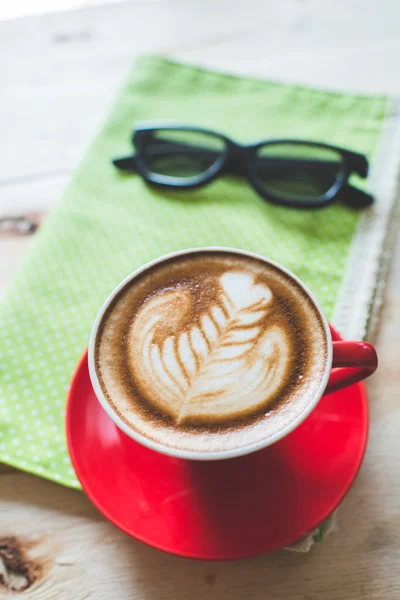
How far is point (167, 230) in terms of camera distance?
73 cm

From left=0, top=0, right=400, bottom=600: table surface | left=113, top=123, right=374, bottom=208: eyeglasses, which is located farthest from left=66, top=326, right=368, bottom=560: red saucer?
left=113, top=123, right=374, bottom=208: eyeglasses

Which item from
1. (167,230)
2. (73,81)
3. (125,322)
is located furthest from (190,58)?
(125,322)

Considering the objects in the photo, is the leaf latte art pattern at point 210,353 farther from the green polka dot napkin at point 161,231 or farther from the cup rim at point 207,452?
the green polka dot napkin at point 161,231

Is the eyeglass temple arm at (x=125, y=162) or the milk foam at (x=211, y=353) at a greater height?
the eyeglass temple arm at (x=125, y=162)

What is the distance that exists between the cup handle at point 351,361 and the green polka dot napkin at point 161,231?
0.14 metres

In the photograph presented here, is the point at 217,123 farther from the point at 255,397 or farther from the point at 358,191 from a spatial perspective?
the point at 255,397

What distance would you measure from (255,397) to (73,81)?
67cm

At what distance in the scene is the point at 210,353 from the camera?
51 cm

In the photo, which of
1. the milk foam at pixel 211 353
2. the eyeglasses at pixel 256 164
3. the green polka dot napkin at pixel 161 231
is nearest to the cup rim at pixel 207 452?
the milk foam at pixel 211 353

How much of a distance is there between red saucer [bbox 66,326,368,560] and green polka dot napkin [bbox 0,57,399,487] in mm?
52

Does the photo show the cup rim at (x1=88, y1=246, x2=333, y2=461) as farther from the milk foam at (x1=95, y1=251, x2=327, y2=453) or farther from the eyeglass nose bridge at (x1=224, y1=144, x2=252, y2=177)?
the eyeglass nose bridge at (x1=224, y1=144, x2=252, y2=177)

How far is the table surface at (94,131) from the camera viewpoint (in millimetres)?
527

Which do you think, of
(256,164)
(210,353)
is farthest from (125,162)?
(210,353)

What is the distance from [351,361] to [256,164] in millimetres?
382
